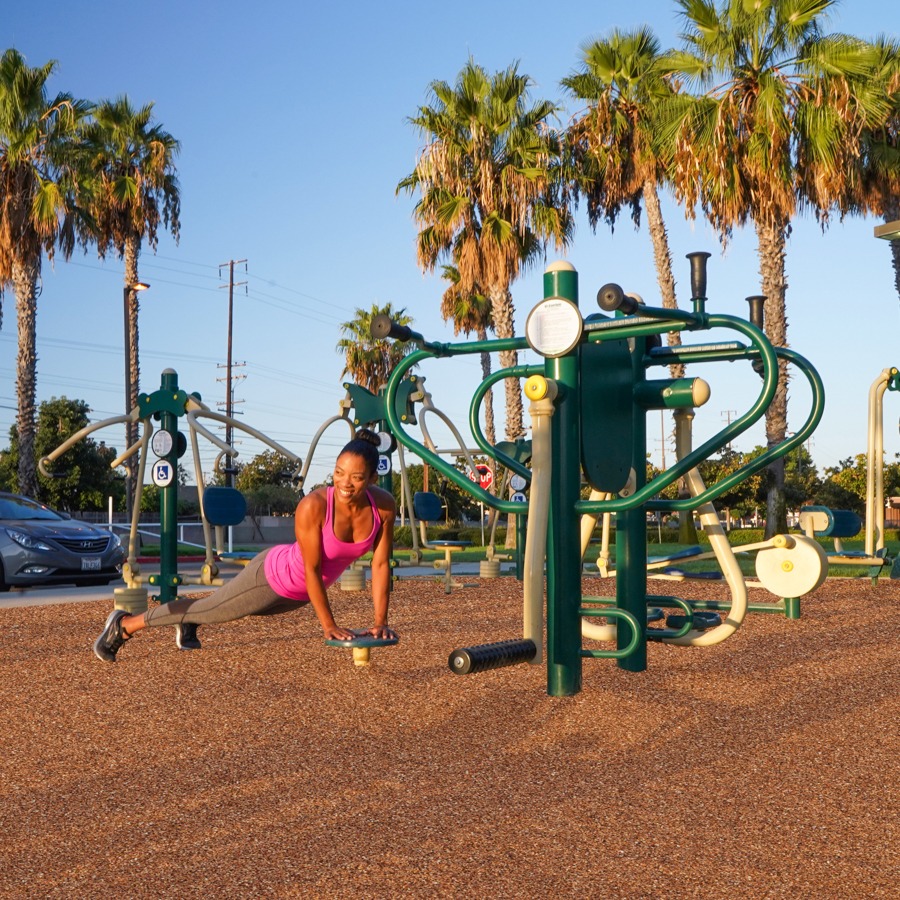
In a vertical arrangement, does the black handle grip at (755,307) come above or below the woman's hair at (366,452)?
above

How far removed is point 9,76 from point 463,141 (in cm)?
961

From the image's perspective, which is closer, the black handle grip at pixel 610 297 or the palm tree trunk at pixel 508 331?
the black handle grip at pixel 610 297

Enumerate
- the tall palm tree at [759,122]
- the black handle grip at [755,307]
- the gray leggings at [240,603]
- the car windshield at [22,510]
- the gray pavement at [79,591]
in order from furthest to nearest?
the tall palm tree at [759,122], the car windshield at [22,510], the gray pavement at [79,591], the black handle grip at [755,307], the gray leggings at [240,603]

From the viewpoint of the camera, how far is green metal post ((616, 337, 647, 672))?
516 cm

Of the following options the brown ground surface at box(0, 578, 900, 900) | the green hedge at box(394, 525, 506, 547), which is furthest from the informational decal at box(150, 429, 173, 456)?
the green hedge at box(394, 525, 506, 547)

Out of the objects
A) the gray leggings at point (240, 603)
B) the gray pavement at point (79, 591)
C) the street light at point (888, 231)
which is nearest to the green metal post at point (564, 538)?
the gray leggings at point (240, 603)

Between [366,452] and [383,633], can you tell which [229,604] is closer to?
[383,633]

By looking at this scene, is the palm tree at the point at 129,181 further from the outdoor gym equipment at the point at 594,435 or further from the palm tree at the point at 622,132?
the outdoor gym equipment at the point at 594,435

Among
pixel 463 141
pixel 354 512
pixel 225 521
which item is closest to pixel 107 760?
pixel 354 512

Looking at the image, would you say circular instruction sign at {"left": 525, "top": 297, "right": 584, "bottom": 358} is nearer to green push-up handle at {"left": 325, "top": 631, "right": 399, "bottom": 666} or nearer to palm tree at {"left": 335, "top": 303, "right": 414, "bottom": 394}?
green push-up handle at {"left": 325, "top": 631, "right": 399, "bottom": 666}

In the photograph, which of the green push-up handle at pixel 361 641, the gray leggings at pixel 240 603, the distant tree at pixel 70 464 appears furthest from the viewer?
the distant tree at pixel 70 464

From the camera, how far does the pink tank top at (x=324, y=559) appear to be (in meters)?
4.61

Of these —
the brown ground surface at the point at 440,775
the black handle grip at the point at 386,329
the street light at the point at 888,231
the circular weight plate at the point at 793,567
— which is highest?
the street light at the point at 888,231

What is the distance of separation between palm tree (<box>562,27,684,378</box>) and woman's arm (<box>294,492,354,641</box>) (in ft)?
59.4
